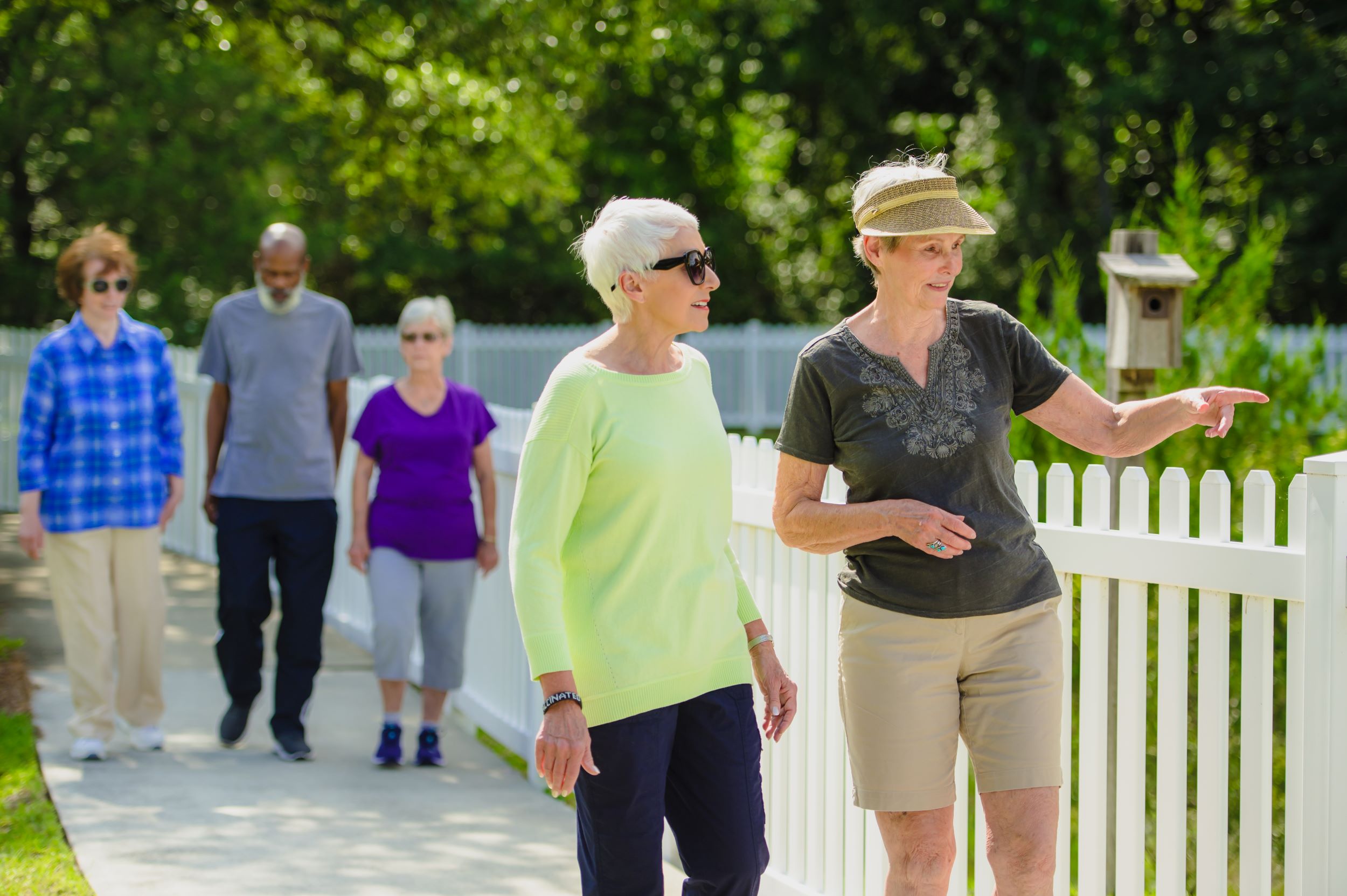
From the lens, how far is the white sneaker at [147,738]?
5.76 metres

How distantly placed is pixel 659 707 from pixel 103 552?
11.7 ft

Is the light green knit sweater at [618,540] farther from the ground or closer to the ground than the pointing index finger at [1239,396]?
closer to the ground

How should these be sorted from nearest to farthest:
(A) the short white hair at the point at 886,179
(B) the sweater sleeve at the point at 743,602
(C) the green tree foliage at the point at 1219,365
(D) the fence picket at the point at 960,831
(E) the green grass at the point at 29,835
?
(A) the short white hair at the point at 886,179
(B) the sweater sleeve at the point at 743,602
(D) the fence picket at the point at 960,831
(E) the green grass at the point at 29,835
(C) the green tree foliage at the point at 1219,365

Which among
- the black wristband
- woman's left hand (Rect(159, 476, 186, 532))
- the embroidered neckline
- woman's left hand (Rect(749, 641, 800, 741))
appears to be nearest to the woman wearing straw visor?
the embroidered neckline

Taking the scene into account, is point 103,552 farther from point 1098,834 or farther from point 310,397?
point 1098,834

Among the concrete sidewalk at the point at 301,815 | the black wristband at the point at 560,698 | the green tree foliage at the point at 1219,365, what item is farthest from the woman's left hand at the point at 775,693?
the green tree foliage at the point at 1219,365

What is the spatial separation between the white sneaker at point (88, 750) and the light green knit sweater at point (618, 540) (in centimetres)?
342

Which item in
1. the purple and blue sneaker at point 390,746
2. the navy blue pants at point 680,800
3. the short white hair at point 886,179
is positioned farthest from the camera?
the purple and blue sneaker at point 390,746

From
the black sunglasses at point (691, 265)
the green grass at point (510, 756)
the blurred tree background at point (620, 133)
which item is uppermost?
the blurred tree background at point (620, 133)

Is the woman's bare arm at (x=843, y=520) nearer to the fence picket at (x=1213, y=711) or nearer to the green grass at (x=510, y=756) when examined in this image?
the fence picket at (x=1213, y=711)

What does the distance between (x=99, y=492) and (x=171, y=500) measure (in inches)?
11.3

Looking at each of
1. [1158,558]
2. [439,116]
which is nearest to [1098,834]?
[1158,558]

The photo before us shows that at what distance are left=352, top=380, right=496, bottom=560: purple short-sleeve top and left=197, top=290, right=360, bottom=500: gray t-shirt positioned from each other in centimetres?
25

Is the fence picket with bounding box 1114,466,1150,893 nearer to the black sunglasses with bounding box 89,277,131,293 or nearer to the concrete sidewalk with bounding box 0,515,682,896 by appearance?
the concrete sidewalk with bounding box 0,515,682,896
